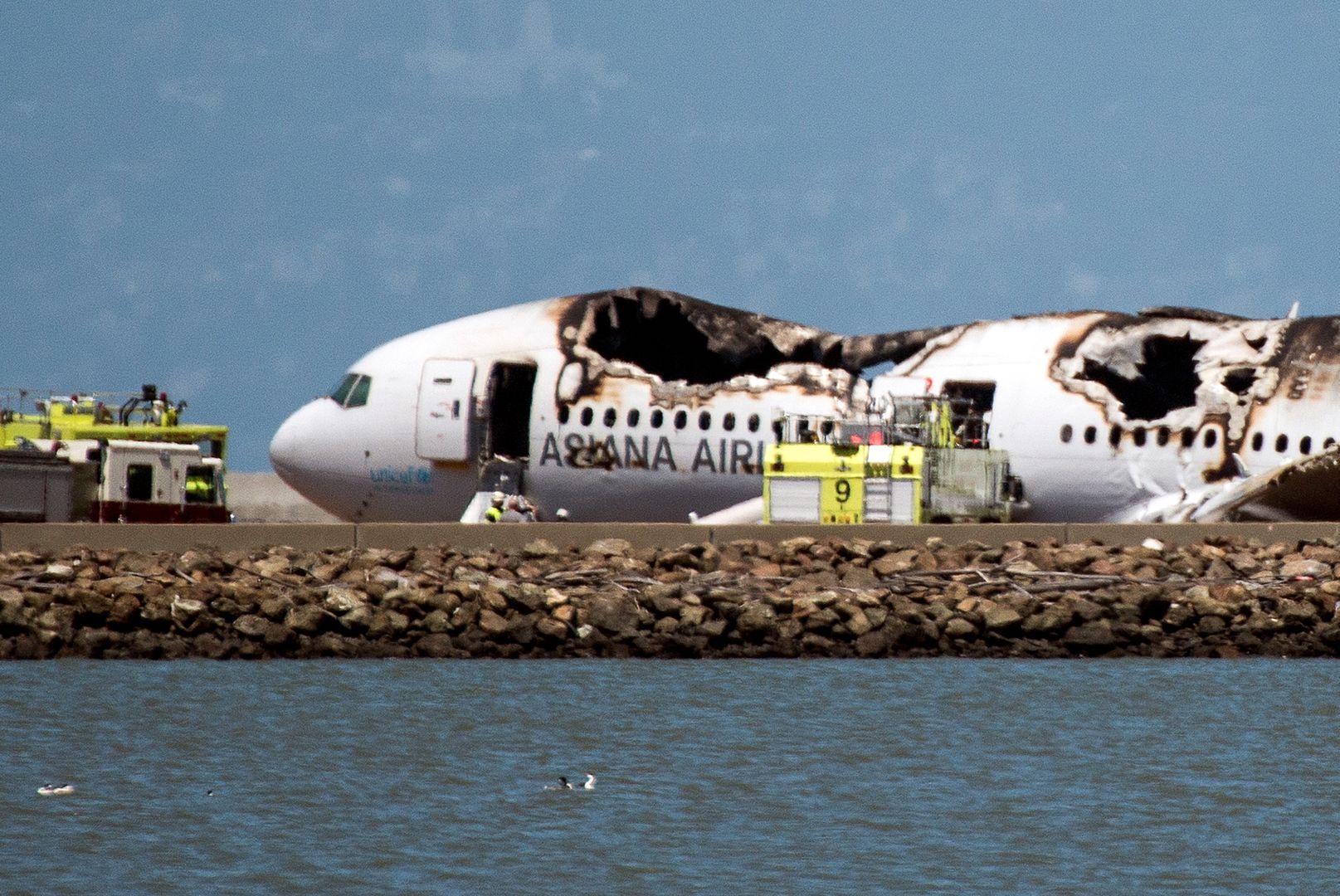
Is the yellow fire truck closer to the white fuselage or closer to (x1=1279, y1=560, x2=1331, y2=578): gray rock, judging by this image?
the white fuselage

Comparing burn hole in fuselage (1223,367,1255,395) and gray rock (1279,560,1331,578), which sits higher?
burn hole in fuselage (1223,367,1255,395)

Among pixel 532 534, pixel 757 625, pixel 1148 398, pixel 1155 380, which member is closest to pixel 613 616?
pixel 757 625

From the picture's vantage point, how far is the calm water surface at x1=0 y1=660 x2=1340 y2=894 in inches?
723

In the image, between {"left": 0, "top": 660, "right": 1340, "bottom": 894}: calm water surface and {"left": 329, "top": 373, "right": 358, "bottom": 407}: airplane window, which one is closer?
{"left": 0, "top": 660, "right": 1340, "bottom": 894}: calm water surface

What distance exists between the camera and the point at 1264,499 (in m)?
38.9

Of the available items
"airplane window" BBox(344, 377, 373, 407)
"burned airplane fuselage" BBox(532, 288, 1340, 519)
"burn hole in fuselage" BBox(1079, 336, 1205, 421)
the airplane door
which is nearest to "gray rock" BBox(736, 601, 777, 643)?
"burned airplane fuselage" BBox(532, 288, 1340, 519)

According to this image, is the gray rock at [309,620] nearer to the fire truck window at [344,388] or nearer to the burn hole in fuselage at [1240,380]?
the fire truck window at [344,388]

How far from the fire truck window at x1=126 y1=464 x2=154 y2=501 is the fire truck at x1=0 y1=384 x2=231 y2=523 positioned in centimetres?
1

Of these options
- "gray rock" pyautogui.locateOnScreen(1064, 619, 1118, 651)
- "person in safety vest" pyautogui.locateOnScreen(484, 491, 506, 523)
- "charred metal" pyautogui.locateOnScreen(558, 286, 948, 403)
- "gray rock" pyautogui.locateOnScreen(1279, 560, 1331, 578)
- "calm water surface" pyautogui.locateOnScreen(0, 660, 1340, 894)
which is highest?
"charred metal" pyautogui.locateOnScreen(558, 286, 948, 403)

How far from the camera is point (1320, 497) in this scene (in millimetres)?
39000

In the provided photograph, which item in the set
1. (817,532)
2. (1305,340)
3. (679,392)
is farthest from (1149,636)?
(679,392)

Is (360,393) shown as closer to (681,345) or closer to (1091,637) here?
(681,345)

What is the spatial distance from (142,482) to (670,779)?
21.7 m

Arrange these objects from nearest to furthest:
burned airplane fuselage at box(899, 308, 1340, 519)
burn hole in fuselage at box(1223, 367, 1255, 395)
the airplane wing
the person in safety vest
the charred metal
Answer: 1. the airplane wing
2. burned airplane fuselage at box(899, 308, 1340, 519)
3. burn hole in fuselage at box(1223, 367, 1255, 395)
4. the person in safety vest
5. the charred metal
